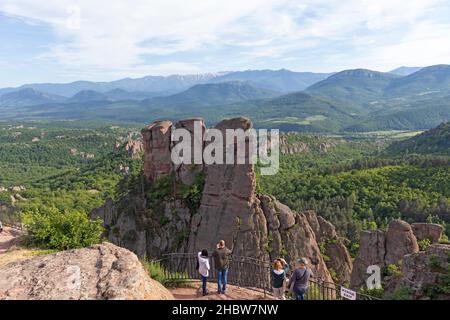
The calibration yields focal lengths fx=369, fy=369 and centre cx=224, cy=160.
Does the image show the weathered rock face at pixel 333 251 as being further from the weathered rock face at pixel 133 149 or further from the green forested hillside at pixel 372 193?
the weathered rock face at pixel 133 149

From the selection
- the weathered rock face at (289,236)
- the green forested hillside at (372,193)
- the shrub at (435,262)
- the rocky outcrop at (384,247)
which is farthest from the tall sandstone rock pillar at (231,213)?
the green forested hillside at (372,193)

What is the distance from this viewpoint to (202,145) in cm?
3481

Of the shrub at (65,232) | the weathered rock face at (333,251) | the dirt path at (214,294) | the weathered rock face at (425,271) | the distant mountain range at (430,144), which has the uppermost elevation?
the distant mountain range at (430,144)

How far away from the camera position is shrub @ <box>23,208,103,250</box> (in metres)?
17.1

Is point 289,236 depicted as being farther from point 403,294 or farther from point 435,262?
point 403,294

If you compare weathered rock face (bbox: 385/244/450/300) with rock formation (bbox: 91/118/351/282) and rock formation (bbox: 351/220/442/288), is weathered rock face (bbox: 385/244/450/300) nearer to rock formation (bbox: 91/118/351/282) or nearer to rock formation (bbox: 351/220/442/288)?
rock formation (bbox: 91/118/351/282)

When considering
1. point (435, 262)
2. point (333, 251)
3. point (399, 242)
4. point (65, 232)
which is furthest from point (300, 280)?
point (399, 242)

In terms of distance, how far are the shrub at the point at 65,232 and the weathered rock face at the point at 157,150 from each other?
18342mm

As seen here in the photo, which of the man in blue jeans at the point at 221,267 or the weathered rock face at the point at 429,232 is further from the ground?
the man in blue jeans at the point at 221,267

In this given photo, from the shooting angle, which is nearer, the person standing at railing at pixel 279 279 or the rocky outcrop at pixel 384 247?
the person standing at railing at pixel 279 279

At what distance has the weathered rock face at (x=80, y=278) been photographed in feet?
32.3

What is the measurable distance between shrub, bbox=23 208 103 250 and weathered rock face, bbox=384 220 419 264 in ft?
90.0

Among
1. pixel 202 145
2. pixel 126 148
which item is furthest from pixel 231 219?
pixel 126 148
